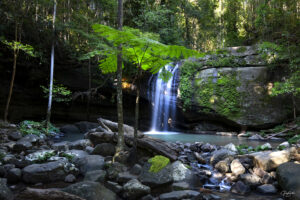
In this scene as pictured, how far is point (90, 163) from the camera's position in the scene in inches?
176

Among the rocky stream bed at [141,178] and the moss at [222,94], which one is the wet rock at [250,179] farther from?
the moss at [222,94]

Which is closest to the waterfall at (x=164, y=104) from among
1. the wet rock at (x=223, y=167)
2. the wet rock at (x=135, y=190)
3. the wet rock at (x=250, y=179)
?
the wet rock at (x=223, y=167)


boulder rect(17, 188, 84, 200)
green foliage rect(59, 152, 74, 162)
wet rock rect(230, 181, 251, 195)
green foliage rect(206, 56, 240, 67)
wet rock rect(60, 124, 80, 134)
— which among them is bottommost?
wet rock rect(60, 124, 80, 134)

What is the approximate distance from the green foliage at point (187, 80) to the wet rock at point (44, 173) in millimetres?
11902

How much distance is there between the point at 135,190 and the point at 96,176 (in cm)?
101

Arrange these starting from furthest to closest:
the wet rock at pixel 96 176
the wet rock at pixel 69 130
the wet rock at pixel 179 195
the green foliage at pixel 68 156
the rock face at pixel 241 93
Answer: the rock face at pixel 241 93
the wet rock at pixel 69 130
the green foliage at pixel 68 156
the wet rock at pixel 96 176
the wet rock at pixel 179 195

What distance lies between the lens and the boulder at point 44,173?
3.80m

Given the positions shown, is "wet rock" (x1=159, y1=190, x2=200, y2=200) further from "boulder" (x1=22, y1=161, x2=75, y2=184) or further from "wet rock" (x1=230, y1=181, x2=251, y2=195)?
"boulder" (x1=22, y1=161, x2=75, y2=184)

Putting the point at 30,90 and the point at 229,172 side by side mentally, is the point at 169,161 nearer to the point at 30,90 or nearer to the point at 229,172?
the point at 229,172

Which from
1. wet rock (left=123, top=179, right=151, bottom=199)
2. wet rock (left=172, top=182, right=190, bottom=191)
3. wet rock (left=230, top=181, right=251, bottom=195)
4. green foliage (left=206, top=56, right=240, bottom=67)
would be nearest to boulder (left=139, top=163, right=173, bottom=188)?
wet rock (left=172, top=182, right=190, bottom=191)

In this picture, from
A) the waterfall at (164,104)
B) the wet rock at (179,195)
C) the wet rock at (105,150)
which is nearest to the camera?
the wet rock at (179,195)

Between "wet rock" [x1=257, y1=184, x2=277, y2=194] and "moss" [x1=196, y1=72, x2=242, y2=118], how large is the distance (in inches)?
→ 412

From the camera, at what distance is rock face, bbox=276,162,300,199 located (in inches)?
131

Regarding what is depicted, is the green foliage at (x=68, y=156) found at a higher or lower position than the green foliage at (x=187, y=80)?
lower
